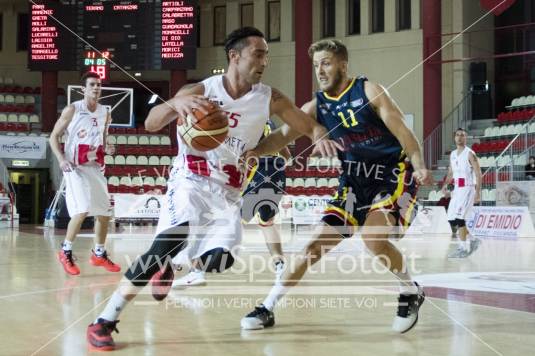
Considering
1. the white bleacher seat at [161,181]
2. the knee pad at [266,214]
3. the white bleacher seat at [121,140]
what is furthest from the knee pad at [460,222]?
the white bleacher seat at [121,140]

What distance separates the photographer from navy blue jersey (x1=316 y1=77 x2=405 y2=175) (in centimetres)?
423

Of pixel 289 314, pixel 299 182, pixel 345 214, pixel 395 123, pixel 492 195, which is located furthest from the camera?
pixel 299 182

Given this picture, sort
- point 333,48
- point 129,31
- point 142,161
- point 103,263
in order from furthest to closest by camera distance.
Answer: point 142,161, point 129,31, point 103,263, point 333,48

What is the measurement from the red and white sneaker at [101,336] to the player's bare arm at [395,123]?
197 centimetres

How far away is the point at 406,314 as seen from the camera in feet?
13.2

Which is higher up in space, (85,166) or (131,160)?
(131,160)

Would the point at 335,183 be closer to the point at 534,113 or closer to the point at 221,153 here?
the point at 534,113

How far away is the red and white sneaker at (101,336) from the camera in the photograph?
11.2 ft

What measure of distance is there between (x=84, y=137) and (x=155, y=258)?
392cm

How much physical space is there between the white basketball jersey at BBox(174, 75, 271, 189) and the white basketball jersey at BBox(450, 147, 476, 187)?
22.7ft

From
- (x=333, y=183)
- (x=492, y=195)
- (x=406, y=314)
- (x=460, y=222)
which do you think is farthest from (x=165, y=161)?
(x=406, y=314)

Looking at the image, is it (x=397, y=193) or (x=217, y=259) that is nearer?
(x=217, y=259)

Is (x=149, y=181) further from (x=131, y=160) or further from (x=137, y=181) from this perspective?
(x=131, y=160)

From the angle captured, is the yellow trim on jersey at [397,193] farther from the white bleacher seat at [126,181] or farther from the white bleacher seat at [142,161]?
the white bleacher seat at [142,161]
